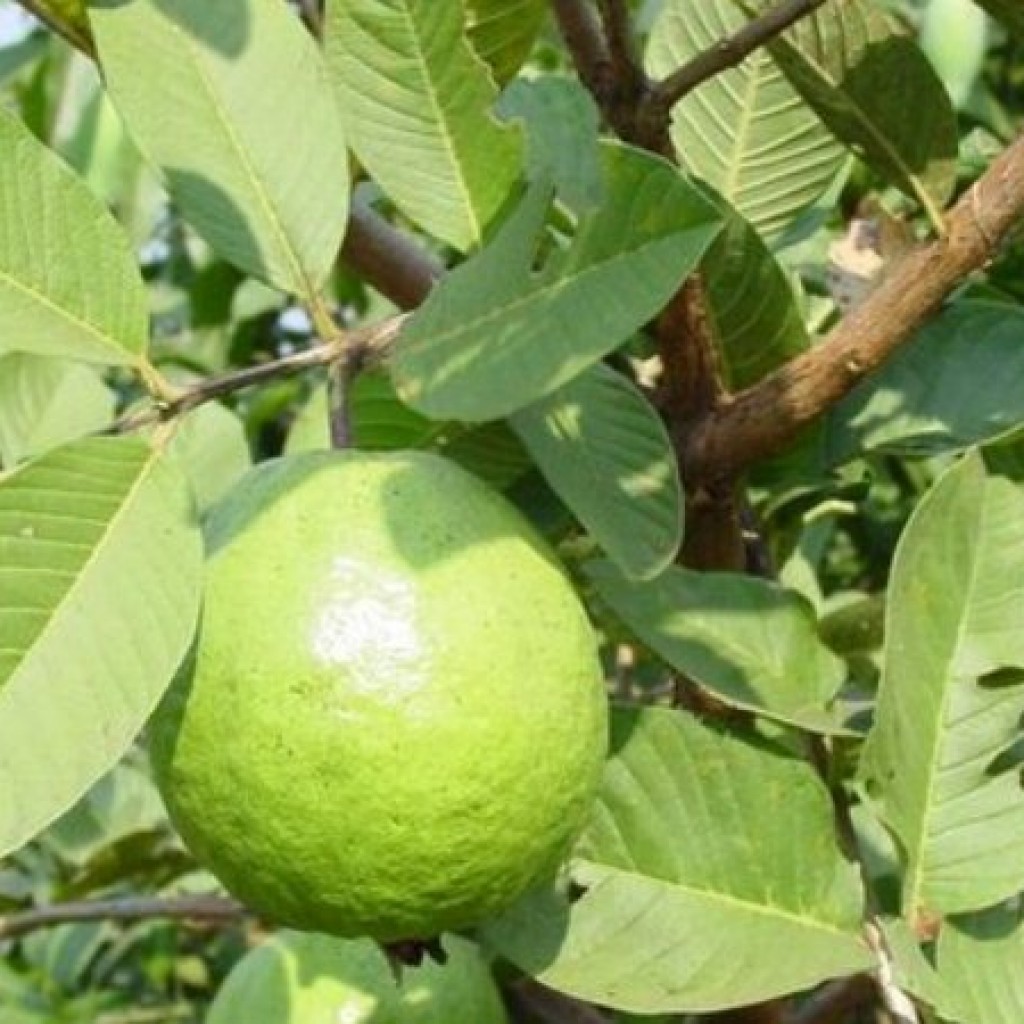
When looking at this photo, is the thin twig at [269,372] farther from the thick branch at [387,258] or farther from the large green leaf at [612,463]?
the thick branch at [387,258]

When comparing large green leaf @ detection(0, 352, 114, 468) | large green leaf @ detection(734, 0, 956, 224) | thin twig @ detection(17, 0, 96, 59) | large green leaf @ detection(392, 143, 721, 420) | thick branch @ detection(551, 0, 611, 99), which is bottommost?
large green leaf @ detection(0, 352, 114, 468)

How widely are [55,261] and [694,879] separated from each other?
15.0 inches

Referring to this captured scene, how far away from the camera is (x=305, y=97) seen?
995mm

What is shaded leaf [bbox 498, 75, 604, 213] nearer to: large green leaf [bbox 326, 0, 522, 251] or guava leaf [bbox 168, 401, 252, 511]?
large green leaf [bbox 326, 0, 522, 251]

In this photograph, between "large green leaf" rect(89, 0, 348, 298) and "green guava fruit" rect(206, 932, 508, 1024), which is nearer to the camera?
"large green leaf" rect(89, 0, 348, 298)

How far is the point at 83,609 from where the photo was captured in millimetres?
865

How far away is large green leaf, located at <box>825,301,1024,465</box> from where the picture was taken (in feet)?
3.66

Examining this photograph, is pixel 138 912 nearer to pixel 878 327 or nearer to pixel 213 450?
pixel 213 450

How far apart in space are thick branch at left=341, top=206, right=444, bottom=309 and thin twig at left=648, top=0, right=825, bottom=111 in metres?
0.29

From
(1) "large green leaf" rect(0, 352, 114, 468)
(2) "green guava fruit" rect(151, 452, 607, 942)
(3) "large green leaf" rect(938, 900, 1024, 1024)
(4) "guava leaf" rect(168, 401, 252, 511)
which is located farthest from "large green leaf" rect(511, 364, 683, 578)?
(1) "large green leaf" rect(0, 352, 114, 468)

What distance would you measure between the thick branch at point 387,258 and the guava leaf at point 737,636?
28 centimetres

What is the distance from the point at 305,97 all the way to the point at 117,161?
1444mm

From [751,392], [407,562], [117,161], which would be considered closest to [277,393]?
[117,161]

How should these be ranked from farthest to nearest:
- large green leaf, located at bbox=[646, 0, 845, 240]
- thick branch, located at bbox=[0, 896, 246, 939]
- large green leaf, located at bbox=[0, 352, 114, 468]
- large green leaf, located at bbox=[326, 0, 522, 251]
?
large green leaf, located at bbox=[0, 352, 114, 468] < thick branch, located at bbox=[0, 896, 246, 939] < large green leaf, located at bbox=[646, 0, 845, 240] < large green leaf, located at bbox=[326, 0, 522, 251]
